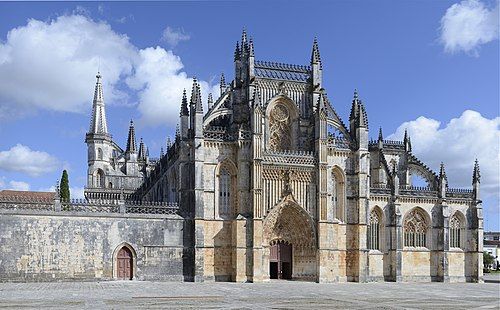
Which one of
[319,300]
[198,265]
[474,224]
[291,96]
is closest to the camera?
[319,300]

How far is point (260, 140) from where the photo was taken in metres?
49.5

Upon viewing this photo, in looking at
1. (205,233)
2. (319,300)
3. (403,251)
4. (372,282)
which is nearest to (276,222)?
(205,233)

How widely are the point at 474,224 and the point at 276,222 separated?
2264cm

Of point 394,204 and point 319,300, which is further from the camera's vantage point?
point 394,204

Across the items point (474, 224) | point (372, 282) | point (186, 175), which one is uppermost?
point (186, 175)

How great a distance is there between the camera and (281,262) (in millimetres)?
52156

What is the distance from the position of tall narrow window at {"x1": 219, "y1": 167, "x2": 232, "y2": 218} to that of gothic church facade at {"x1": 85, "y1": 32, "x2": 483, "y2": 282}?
83 millimetres

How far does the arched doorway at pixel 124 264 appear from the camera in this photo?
1820 inches

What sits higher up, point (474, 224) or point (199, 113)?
point (199, 113)

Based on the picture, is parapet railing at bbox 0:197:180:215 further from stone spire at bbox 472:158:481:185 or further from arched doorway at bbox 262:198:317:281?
stone spire at bbox 472:158:481:185

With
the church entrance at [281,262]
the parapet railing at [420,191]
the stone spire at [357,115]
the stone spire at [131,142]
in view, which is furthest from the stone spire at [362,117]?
the stone spire at [131,142]

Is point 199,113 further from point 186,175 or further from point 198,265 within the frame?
point 198,265

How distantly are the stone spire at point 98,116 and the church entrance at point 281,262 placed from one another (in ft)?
166

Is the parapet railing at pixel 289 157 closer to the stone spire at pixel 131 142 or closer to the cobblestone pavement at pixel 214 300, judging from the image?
the cobblestone pavement at pixel 214 300
